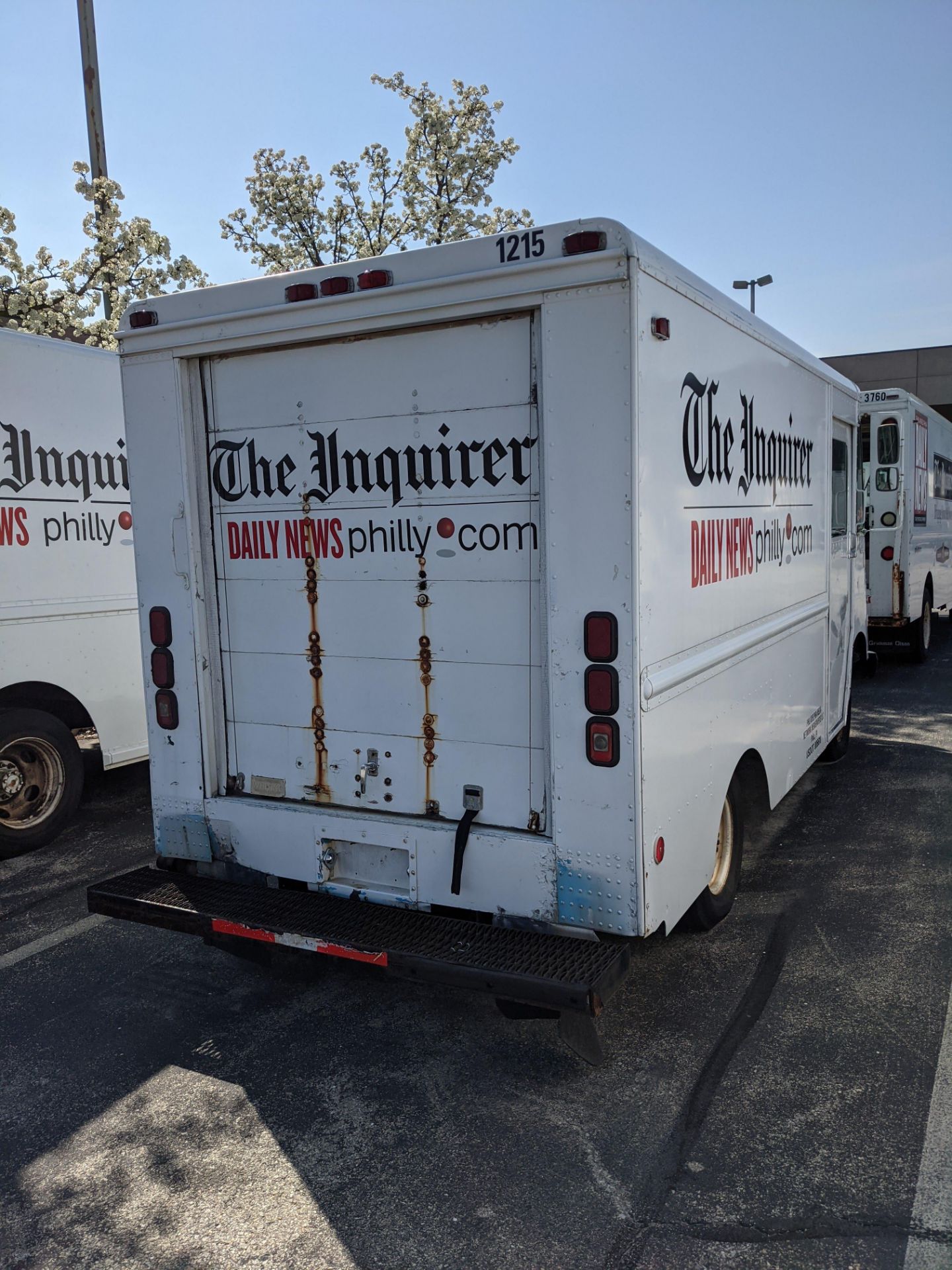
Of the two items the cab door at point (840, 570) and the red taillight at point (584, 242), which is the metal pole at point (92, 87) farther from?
the red taillight at point (584, 242)

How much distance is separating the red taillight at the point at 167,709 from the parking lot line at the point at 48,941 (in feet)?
3.37

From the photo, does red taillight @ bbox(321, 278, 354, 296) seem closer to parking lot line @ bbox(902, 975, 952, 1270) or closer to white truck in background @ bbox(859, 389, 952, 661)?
parking lot line @ bbox(902, 975, 952, 1270)

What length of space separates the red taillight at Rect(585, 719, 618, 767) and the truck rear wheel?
10.8 metres

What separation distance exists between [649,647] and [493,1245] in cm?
186

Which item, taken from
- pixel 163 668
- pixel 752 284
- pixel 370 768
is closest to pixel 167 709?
pixel 163 668

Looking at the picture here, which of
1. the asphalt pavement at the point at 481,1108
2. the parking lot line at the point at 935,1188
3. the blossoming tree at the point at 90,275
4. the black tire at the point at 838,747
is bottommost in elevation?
the parking lot line at the point at 935,1188

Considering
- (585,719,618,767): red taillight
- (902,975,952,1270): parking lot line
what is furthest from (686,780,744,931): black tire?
(585,719,618,767): red taillight

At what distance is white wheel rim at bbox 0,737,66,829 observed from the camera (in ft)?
20.0

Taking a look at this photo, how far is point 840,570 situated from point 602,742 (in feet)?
14.0

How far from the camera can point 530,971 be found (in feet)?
10.4

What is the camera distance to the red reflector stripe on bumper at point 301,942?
3404mm

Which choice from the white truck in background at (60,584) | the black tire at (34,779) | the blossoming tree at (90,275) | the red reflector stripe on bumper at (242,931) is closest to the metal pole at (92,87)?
the blossoming tree at (90,275)

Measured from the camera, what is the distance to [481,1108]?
335cm

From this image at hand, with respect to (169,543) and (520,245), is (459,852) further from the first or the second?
(520,245)
